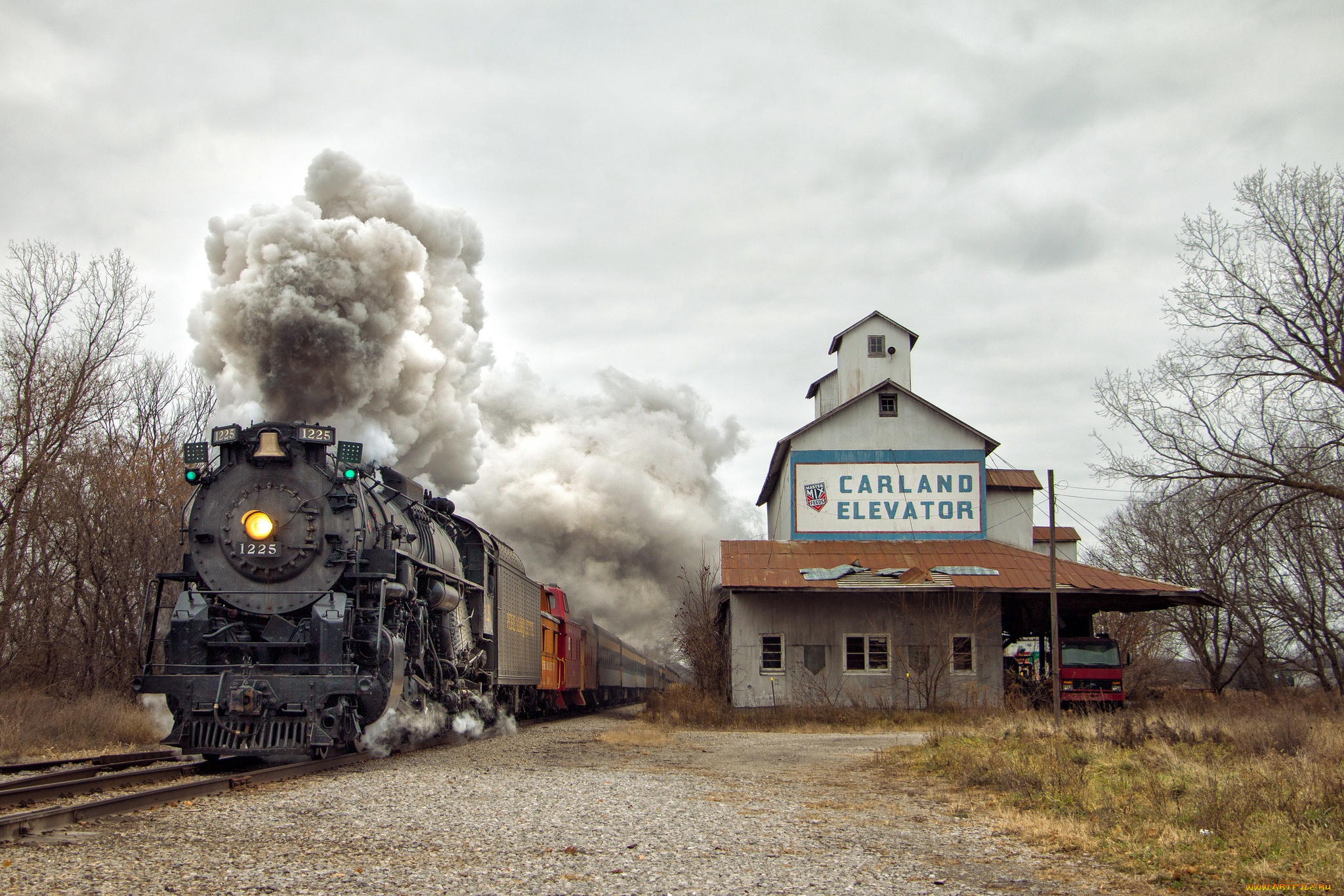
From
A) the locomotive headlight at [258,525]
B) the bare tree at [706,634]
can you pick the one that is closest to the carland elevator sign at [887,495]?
the bare tree at [706,634]

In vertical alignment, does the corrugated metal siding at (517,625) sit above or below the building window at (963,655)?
above

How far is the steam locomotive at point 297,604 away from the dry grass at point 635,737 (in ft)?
11.2

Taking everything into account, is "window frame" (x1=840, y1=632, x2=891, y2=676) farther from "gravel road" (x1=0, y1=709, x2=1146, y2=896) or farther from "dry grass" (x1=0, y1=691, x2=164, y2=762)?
"dry grass" (x1=0, y1=691, x2=164, y2=762)

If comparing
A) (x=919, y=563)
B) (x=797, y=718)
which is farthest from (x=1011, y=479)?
(x=797, y=718)

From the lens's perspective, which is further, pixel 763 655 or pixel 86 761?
pixel 763 655

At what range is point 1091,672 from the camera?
24547mm

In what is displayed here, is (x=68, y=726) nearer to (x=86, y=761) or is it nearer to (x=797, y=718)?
(x=86, y=761)

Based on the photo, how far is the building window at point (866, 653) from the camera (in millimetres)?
25516

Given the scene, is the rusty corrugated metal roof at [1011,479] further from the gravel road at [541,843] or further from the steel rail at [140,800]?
the steel rail at [140,800]

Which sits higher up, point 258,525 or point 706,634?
point 258,525

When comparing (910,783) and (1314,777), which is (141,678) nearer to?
(910,783)

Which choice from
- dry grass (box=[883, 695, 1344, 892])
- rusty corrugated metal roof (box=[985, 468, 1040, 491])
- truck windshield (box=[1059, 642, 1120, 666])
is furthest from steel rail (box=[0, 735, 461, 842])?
rusty corrugated metal roof (box=[985, 468, 1040, 491])

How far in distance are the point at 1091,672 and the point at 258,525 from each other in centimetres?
2013

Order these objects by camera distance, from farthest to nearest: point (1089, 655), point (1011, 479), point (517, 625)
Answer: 1. point (1011, 479)
2. point (1089, 655)
3. point (517, 625)
